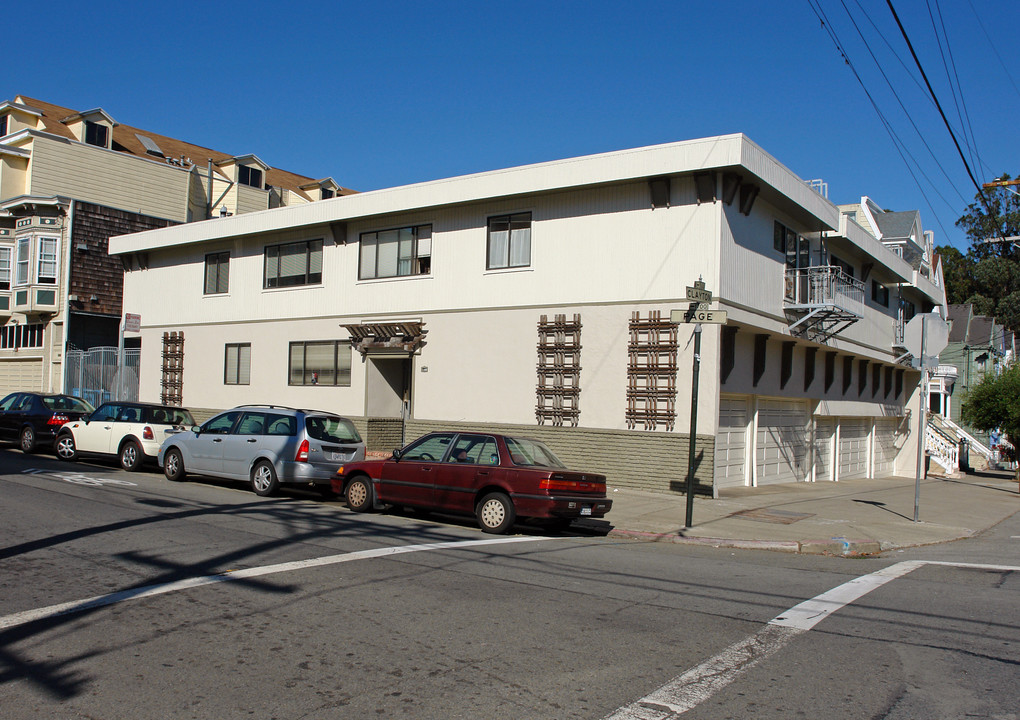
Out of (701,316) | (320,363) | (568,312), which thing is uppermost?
(568,312)

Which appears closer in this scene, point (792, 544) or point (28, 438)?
point (792, 544)

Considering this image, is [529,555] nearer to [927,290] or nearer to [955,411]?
[927,290]

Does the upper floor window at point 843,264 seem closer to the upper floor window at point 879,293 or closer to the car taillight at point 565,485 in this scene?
the upper floor window at point 879,293

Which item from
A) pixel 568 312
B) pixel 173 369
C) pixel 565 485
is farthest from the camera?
pixel 173 369

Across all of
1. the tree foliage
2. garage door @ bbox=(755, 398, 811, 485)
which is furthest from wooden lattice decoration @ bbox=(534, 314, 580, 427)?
the tree foliage

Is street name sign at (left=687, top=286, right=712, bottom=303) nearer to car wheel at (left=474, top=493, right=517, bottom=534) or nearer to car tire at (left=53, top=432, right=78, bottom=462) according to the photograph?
car wheel at (left=474, top=493, right=517, bottom=534)

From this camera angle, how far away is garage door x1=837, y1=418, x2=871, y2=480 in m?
28.5

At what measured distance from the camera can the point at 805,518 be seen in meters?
14.9

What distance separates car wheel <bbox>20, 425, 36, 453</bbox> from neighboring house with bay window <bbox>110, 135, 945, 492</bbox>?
6233 mm

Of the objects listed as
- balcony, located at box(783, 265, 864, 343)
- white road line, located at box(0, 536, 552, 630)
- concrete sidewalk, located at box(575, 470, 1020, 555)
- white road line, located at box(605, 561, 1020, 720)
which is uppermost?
balcony, located at box(783, 265, 864, 343)

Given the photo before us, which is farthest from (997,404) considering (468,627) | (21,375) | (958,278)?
(958,278)

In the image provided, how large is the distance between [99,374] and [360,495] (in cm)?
2177

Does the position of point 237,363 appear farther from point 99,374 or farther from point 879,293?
point 879,293

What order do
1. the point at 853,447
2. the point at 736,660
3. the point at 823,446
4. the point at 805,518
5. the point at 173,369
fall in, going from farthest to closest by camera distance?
the point at 853,447, the point at 173,369, the point at 823,446, the point at 805,518, the point at 736,660
